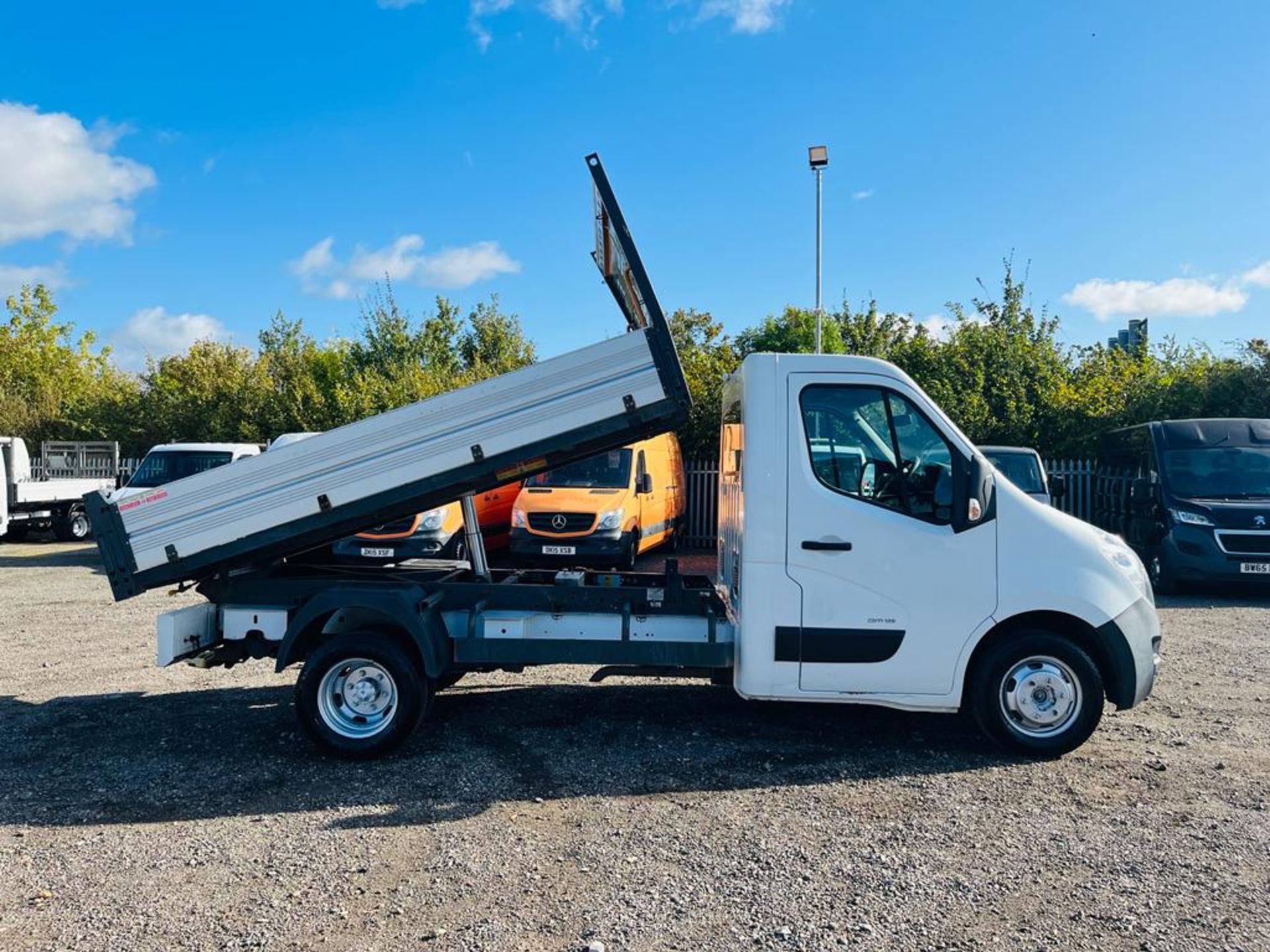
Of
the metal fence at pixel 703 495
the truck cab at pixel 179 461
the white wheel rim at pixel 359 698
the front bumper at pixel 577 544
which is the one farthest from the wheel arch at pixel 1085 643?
the truck cab at pixel 179 461

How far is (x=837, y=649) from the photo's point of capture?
5309mm

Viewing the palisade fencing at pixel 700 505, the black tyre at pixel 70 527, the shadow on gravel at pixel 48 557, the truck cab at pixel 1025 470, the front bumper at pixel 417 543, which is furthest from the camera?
the black tyre at pixel 70 527

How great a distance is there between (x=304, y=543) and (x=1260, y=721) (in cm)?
665

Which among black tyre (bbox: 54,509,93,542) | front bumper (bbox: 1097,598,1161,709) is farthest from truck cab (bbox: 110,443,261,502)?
front bumper (bbox: 1097,598,1161,709)

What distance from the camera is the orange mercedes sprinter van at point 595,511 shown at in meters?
12.8

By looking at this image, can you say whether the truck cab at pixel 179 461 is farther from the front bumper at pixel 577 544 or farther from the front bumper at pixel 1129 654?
the front bumper at pixel 1129 654

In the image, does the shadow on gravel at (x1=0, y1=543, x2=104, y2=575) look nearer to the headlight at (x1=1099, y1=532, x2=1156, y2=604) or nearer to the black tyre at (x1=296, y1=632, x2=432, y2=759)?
the black tyre at (x1=296, y1=632, x2=432, y2=759)

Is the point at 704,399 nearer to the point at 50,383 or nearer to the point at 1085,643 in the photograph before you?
the point at 1085,643

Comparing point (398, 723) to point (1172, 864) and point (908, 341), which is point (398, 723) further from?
point (908, 341)

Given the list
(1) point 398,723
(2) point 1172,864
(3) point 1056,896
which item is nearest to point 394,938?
(1) point 398,723

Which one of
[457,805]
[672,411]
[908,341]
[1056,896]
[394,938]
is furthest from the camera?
[908,341]

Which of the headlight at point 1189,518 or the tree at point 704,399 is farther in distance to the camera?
the tree at point 704,399

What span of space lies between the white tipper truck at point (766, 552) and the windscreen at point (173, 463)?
12.7m

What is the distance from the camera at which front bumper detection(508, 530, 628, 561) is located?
42.0 ft
